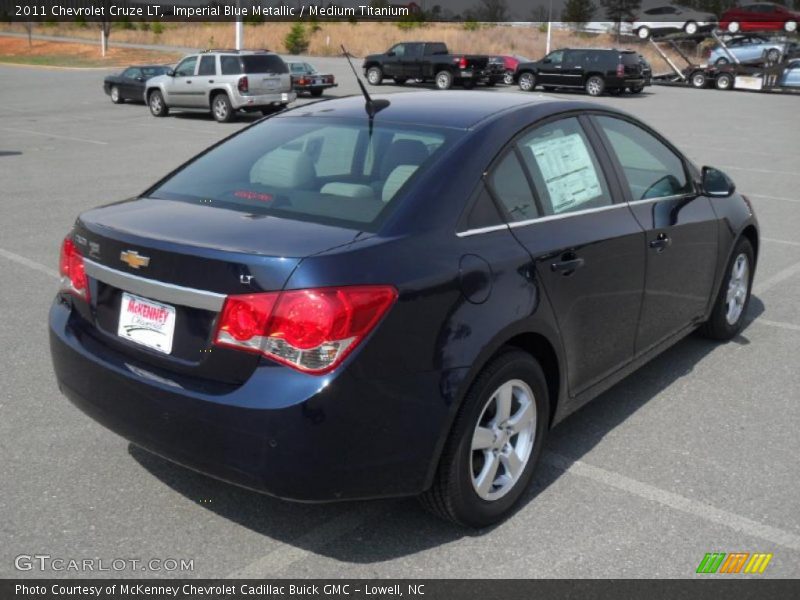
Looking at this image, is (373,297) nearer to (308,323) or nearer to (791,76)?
→ (308,323)

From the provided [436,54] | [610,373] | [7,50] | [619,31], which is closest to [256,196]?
[610,373]

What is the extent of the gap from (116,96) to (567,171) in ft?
87.9

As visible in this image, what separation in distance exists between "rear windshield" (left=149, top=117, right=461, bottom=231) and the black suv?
98.1 feet

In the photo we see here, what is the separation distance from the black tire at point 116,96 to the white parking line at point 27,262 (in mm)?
21847

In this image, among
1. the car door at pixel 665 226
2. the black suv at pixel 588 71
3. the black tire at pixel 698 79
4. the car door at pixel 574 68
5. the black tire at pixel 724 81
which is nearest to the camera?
the car door at pixel 665 226

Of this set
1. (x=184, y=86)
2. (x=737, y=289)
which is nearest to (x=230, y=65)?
(x=184, y=86)

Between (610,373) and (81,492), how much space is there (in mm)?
2416

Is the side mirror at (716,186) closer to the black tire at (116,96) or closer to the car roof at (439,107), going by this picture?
the car roof at (439,107)

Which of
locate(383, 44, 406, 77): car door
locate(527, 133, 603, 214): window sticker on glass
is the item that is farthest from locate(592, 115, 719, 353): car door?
locate(383, 44, 406, 77): car door

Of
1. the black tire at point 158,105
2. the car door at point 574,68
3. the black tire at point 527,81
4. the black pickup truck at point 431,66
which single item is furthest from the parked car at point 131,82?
the car door at point 574,68

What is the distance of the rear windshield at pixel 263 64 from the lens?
73.5 ft

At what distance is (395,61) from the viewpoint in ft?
118

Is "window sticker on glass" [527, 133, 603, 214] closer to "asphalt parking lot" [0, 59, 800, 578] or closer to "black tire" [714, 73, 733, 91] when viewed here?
"asphalt parking lot" [0, 59, 800, 578]

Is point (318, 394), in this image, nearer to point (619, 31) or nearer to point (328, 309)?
point (328, 309)
